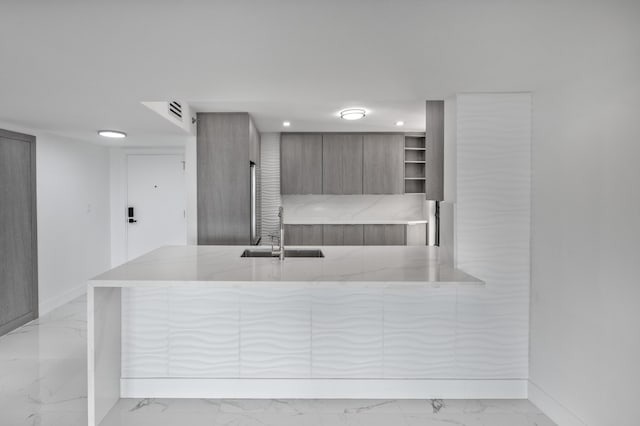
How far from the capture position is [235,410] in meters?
2.43

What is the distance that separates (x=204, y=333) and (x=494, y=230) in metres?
2.06

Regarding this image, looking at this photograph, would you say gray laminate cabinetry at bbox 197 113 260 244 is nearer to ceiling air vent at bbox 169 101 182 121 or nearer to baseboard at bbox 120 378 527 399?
ceiling air vent at bbox 169 101 182 121

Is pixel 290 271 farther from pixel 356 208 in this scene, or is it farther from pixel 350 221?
pixel 356 208

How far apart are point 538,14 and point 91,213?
5.57 m

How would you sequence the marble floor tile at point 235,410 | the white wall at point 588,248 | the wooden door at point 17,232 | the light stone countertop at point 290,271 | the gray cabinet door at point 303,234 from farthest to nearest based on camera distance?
the gray cabinet door at point 303,234 → the wooden door at point 17,232 → the marble floor tile at point 235,410 → the light stone countertop at point 290,271 → the white wall at point 588,248

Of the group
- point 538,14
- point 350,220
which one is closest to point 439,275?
point 538,14

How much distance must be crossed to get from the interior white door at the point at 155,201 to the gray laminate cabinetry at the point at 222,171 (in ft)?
5.63

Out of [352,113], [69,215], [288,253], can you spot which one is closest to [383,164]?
[352,113]

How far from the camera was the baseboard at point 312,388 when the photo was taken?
2.57 metres

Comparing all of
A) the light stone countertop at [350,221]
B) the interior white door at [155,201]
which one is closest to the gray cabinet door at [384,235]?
the light stone countertop at [350,221]

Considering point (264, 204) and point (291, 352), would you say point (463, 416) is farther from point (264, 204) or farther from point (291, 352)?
point (264, 204)

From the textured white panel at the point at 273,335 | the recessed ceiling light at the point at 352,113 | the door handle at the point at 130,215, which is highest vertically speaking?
the recessed ceiling light at the point at 352,113

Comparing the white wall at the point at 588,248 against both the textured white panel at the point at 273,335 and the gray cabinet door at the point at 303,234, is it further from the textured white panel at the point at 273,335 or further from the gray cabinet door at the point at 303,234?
the gray cabinet door at the point at 303,234

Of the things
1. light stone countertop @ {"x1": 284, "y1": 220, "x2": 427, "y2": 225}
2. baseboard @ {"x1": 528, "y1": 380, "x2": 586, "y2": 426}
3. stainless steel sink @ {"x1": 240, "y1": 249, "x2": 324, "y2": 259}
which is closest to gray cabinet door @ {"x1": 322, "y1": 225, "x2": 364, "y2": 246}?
light stone countertop @ {"x1": 284, "y1": 220, "x2": 427, "y2": 225}
